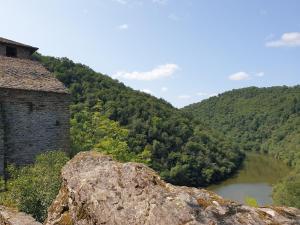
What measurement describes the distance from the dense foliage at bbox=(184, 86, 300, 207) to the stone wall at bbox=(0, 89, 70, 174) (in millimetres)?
74411

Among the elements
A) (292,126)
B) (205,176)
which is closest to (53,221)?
(205,176)

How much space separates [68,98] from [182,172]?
45630mm

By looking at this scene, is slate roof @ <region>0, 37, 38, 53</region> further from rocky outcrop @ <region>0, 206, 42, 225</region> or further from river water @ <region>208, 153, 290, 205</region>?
river water @ <region>208, 153, 290, 205</region>

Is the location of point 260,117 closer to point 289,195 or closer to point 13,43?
point 289,195

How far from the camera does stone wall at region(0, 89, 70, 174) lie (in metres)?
17.6

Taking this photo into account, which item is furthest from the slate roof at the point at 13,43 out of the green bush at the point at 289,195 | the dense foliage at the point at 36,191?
the green bush at the point at 289,195

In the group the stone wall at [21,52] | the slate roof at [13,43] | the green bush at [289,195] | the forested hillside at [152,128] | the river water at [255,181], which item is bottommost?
the river water at [255,181]

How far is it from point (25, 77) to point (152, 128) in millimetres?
Result: 44555

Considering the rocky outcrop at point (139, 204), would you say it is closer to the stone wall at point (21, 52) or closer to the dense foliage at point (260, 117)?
the stone wall at point (21, 52)

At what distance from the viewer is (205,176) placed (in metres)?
68.6

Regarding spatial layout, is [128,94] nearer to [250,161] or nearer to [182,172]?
[182,172]

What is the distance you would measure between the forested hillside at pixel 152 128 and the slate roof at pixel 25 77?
14585 millimetres

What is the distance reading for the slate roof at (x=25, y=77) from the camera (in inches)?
706

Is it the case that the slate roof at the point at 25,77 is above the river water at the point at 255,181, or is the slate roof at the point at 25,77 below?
above
